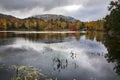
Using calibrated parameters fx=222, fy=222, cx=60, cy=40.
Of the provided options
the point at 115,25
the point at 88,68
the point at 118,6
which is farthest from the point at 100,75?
the point at 118,6

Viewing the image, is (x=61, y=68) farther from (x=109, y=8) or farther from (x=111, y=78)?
(x=109, y=8)

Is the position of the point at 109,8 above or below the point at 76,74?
above

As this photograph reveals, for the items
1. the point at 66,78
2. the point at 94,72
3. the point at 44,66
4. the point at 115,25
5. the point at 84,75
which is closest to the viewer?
the point at 66,78

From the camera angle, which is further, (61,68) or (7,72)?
(61,68)

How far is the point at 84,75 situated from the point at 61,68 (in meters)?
3.89

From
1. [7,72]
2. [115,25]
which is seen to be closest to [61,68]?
[7,72]

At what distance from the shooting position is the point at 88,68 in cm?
2805

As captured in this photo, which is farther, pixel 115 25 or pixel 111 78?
pixel 115 25

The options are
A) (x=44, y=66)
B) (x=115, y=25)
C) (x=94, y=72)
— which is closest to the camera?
(x=94, y=72)

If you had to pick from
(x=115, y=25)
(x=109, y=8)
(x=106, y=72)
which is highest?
(x=109, y=8)

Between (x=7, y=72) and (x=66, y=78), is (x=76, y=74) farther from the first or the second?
(x=7, y=72)

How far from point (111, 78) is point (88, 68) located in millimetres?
5271

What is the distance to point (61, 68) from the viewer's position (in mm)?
26688

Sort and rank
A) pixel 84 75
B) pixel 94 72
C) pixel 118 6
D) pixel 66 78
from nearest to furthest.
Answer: pixel 66 78 → pixel 84 75 → pixel 94 72 → pixel 118 6
